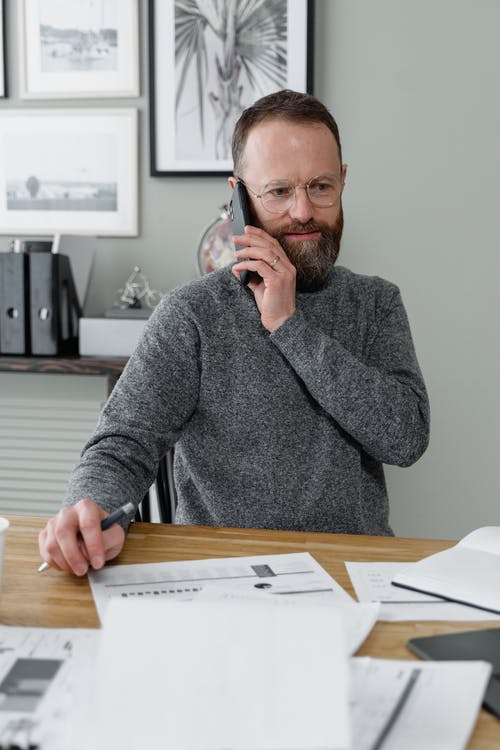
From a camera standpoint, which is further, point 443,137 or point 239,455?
point 443,137

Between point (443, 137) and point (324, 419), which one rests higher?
point (443, 137)

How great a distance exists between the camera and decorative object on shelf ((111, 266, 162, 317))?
2.24 meters

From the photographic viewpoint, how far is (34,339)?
2.14 m

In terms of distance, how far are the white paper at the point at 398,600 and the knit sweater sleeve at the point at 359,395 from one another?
1.08 feet

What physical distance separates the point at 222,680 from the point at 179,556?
486mm

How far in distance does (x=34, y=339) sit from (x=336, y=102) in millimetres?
1069

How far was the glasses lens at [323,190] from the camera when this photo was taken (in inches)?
53.4

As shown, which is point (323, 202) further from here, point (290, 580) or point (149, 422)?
point (290, 580)

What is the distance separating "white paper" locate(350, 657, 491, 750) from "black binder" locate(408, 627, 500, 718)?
0.18 feet

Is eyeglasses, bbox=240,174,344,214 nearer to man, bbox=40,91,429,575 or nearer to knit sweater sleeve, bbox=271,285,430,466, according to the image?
man, bbox=40,91,429,575

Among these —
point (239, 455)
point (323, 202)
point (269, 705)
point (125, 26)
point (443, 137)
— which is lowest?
point (239, 455)

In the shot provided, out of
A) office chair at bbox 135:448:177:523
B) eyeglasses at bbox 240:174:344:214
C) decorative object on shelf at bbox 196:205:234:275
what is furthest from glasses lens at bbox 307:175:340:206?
decorative object on shelf at bbox 196:205:234:275

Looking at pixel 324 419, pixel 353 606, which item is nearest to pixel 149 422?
pixel 324 419

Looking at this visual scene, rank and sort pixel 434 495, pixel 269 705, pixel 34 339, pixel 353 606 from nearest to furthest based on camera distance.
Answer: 1. pixel 269 705
2. pixel 353 606
3. pixel 34 339
4. pixel 434 495
